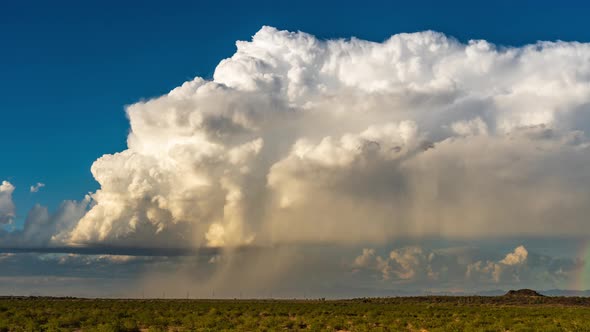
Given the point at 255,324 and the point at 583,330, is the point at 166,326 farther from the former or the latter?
the point at 583,330

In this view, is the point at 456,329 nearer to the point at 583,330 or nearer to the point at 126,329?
the point at 583,330

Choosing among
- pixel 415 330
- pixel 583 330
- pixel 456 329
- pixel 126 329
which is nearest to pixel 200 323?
pixel 126 329

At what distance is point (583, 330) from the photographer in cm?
4938

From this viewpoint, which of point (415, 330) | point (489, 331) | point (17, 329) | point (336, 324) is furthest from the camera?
point (336, 324)

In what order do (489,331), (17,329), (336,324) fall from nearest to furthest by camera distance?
1. (17,329)
2. (489,331)
3. (336,324)

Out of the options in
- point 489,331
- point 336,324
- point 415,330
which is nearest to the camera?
point 489,331

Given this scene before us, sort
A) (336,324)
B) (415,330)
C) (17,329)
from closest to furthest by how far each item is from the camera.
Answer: (17,329)
(415,330)
(336,324)

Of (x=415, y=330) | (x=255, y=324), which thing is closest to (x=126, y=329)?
(x=255, y=324)

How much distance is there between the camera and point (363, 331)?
159 ft

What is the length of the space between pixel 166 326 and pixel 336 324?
16529 millimetres

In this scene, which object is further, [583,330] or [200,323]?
[200,323]

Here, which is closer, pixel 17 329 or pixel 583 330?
pixel 17 329

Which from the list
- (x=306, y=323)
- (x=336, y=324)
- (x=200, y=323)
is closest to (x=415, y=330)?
(x=336, y=324)

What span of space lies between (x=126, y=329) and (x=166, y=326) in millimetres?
6563
